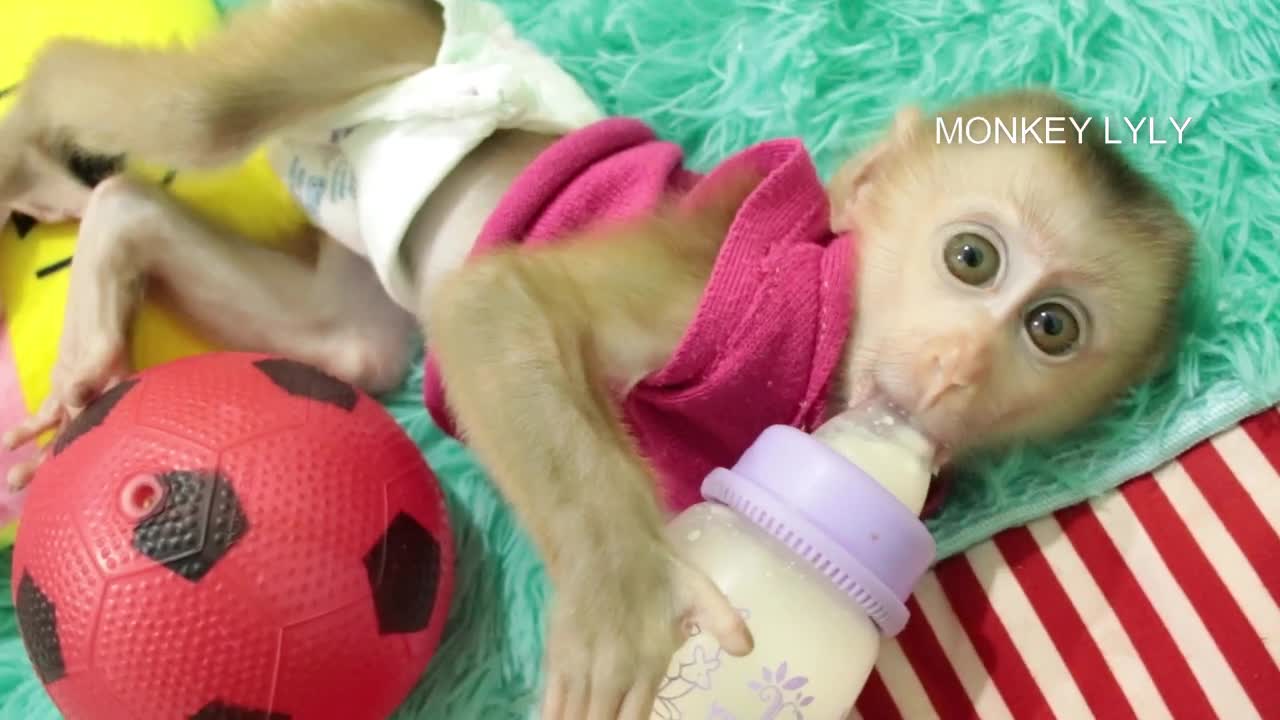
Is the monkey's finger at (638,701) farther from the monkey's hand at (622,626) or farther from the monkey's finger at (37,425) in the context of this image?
the monkey's finger at (37,425)

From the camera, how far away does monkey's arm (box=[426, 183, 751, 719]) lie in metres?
0.69

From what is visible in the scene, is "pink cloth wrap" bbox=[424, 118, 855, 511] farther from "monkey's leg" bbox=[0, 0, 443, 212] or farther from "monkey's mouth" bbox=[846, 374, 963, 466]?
"monkey's leg" bbox=[0, 0, 443, 212]

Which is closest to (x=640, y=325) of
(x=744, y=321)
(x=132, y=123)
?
(x=744, y=321)

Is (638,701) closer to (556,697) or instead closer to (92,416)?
(556,697)

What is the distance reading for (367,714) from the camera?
997 millimetres

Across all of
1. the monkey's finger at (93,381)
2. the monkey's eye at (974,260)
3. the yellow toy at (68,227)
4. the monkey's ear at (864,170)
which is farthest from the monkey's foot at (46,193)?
the monkey's eye at (974,260)

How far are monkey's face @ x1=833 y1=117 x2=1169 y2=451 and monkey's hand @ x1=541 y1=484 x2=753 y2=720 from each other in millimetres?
293

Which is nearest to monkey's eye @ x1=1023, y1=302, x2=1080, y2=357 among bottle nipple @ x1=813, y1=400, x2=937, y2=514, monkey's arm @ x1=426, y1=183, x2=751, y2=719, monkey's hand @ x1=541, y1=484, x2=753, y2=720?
bottle nipple @ x1=813, y1=400, x2=937, y2=514

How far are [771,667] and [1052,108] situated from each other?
0.55 m

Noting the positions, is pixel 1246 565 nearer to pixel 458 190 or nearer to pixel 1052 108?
pixel 1052 108

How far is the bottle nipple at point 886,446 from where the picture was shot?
89cm

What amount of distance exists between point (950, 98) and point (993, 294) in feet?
1.35

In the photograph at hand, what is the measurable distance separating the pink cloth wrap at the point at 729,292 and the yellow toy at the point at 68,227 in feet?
1.27

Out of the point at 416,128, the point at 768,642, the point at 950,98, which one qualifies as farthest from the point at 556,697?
the point at 950,98
